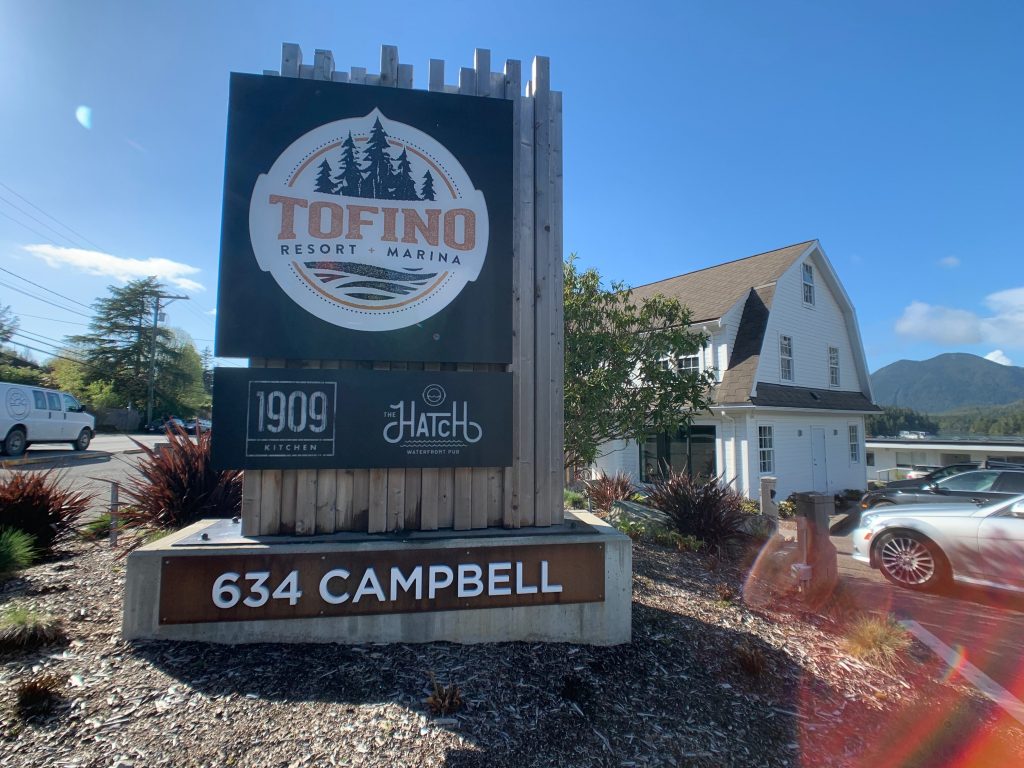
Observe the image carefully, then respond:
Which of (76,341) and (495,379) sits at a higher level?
(76,341)

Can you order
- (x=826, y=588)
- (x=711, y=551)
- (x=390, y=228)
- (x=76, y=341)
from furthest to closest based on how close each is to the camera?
(x=76, y=341), (x=711, y=551), (x=826, y=588), (x=390, y=228)

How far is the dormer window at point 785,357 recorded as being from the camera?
14.8 metres

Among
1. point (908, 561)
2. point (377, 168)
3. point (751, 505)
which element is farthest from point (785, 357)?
point (377, 168)

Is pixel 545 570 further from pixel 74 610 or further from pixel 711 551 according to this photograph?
pixel 711 551

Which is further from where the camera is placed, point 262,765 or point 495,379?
point 495,379

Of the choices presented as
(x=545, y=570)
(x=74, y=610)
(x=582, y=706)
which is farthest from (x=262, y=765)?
(x=74, y=610)

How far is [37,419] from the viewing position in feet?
51.9

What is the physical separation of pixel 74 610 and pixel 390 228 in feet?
11.1

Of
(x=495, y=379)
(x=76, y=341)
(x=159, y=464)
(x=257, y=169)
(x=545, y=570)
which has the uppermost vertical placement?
(x=76, y=341)

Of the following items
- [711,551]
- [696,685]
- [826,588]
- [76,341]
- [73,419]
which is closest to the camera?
[696,685]

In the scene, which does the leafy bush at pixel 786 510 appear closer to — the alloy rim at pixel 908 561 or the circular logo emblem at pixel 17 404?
the alloy rim at pixel 908 561

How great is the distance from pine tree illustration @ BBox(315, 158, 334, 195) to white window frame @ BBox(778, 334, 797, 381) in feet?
46.6

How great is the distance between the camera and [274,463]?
3373 millimetres

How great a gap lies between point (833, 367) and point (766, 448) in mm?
5618
